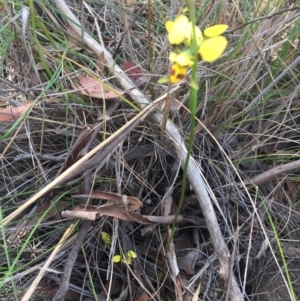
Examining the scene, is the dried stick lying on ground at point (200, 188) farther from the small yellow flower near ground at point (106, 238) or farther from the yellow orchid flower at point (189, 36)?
the yellow orchid flower at point (189, 36)

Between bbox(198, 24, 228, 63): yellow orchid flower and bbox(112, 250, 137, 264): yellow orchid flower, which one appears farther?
bbox(112, 250, 137, 264): yellow orchid flower

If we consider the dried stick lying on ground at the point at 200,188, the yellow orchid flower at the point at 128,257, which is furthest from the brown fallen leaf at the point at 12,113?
the yellow orchid flower at the point at 128,257

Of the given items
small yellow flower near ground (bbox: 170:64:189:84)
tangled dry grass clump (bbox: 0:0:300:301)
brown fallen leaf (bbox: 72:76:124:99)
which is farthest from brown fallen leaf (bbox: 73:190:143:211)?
small yellow flower near ground (bbox: 170:64:189:84)

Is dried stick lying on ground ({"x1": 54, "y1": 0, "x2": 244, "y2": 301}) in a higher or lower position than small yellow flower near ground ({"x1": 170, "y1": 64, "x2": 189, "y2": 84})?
lower

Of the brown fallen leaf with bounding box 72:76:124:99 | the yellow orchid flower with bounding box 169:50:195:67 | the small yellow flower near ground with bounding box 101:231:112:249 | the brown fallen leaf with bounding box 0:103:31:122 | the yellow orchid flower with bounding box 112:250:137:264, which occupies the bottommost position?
the yellow orchid flower with bounding box 112:250:137:264

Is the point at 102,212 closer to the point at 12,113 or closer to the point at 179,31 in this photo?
the point at 12,113

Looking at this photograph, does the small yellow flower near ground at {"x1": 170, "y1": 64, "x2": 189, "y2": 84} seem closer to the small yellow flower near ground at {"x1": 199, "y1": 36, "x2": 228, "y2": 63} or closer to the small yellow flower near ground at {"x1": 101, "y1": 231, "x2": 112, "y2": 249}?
the small yellow flower near ground at {"x1": 199, "y1": 36, "x2": 228, "y2": 63}
